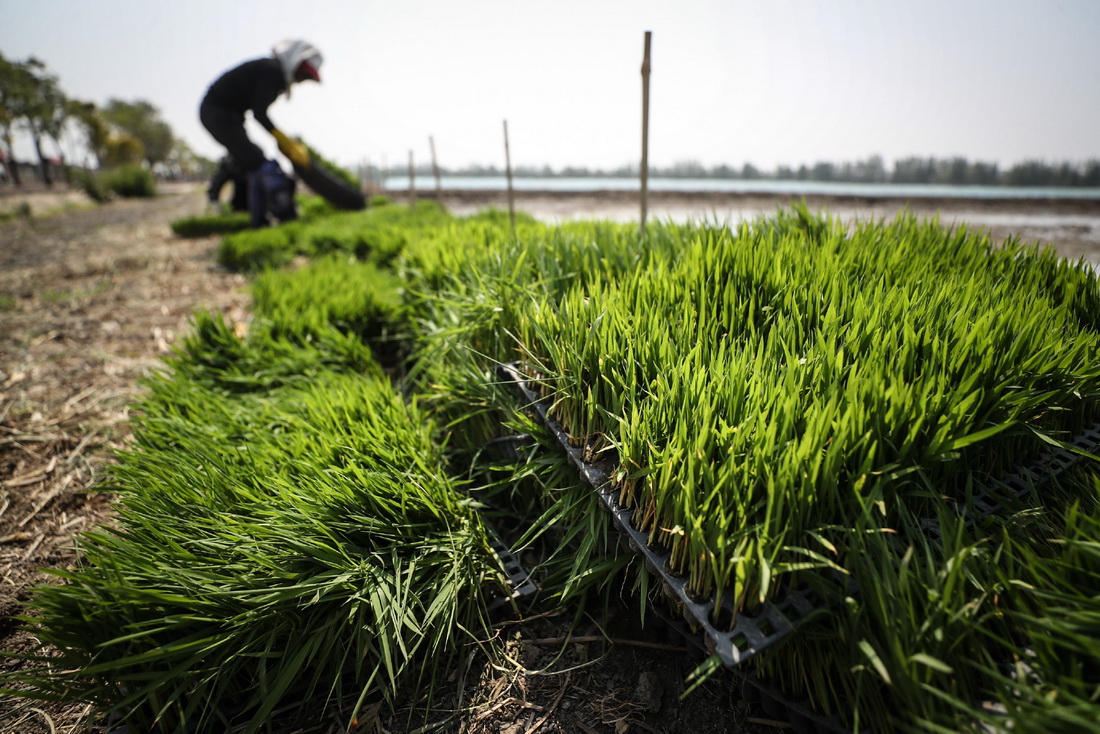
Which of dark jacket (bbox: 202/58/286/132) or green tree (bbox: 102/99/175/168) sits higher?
green tree (bbox: 102/99/175/168)

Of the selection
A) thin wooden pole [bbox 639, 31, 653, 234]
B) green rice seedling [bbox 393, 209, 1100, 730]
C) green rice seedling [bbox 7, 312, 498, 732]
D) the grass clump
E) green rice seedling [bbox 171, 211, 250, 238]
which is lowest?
green rice seedling [bbox 7, 312, 498, 732]

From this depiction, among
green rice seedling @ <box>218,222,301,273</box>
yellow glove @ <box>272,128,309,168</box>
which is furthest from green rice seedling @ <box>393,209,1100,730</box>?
yellow glove @ <box>272,128,309,168</box>

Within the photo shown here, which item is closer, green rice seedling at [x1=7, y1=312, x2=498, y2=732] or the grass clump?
green rice seedling at [x1=7, y1=312, x2=498, y2=732]

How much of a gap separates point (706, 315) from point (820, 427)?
646 mm

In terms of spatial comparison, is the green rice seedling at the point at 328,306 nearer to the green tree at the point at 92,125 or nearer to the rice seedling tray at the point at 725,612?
the rice seedling tray at the point at 725,612

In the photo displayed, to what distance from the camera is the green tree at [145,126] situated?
42156 mm

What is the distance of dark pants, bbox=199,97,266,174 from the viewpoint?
21.4 ft

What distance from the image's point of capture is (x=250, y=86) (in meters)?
6.56

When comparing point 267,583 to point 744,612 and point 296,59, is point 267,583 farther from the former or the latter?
point 296,59

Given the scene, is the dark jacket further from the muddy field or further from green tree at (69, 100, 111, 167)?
green tree at (69, 100, 111, 167)

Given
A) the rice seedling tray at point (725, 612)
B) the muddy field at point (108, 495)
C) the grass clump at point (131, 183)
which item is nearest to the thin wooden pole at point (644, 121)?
the muddy field at point (108, 495)

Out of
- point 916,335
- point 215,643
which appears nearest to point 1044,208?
point 916,335

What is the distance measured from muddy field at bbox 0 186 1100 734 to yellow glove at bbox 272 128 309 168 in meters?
2.56

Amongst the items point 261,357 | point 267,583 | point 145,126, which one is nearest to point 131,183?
point 261,357
